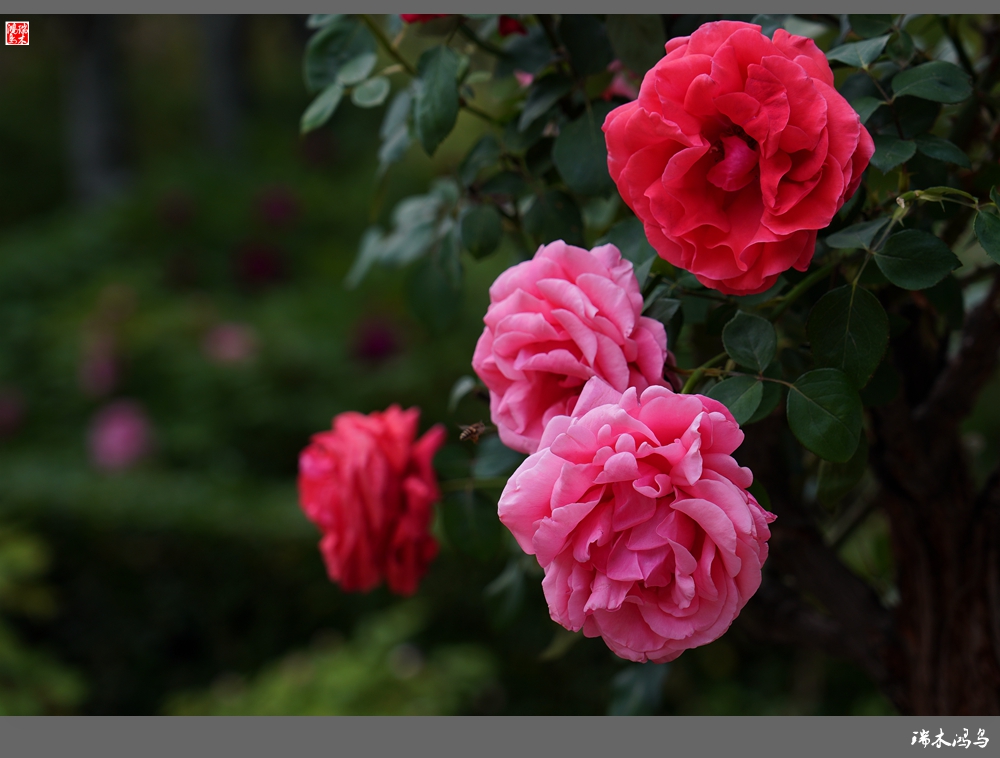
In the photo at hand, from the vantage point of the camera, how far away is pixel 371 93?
0.61m

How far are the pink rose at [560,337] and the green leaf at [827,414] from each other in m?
0.08

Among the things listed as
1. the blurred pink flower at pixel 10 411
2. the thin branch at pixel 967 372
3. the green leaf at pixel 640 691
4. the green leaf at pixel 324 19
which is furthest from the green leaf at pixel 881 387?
the blurred pink flower at pixel 10 411

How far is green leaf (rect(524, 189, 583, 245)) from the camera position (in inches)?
22.5

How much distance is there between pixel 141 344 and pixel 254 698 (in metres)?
1.85

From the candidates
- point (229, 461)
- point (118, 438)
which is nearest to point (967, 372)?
point (229, 461)

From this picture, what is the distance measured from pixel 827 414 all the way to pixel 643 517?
118mm

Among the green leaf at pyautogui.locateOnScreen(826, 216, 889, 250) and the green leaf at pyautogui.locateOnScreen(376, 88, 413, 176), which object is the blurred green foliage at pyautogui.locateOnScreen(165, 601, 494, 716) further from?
the green leaf at pyautogui.locateOnScreen(826, 216, 889, 250)

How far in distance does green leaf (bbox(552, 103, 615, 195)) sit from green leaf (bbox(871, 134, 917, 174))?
0.16 meters

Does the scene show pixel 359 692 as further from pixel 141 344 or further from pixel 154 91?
pixel 154 91

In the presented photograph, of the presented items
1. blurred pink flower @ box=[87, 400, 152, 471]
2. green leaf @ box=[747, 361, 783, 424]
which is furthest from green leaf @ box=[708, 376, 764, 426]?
blurred pink flower @ box=[87, 400, 152, 471]

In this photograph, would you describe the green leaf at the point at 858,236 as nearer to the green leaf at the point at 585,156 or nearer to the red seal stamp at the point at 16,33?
the green leaf at the point at 585,156

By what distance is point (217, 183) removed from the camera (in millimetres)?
4508

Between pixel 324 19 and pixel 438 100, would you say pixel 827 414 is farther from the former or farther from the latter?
pixel 324 19
